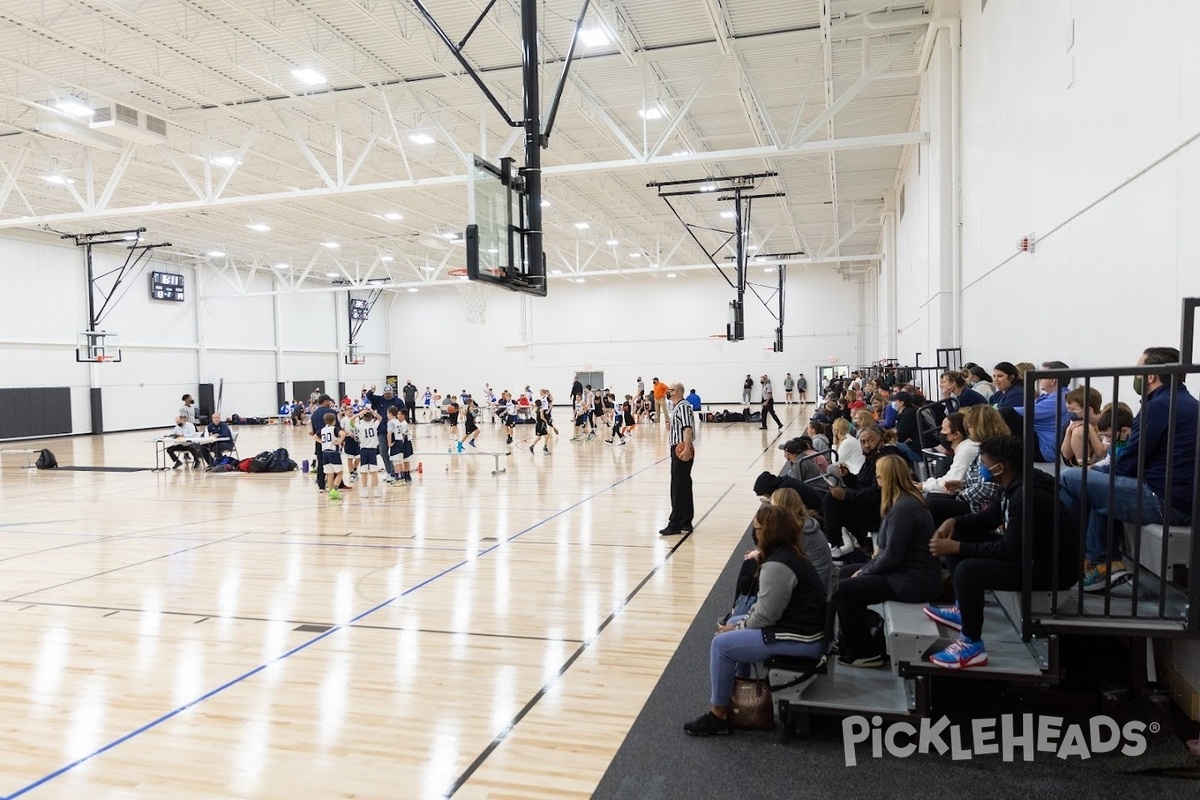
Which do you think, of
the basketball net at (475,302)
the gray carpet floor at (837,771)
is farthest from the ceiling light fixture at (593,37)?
the basketball net at (475,302)

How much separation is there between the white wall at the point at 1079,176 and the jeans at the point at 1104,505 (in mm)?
1424

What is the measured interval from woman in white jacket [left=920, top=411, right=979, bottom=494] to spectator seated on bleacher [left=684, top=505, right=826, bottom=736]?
7.20 feet

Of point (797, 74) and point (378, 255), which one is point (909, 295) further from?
point (378, 255)

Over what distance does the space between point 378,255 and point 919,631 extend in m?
31.4

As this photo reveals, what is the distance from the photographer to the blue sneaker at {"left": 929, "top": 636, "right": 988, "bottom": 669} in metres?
3.56

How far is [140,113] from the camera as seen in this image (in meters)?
13.4

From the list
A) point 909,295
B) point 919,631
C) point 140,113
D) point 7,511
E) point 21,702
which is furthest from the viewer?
point 909,295

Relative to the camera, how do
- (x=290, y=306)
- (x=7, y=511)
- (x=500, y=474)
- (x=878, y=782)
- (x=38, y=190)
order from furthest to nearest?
1. (x=290, y=306)
2. (x=38, y=190)
3. (x=500, y=474)
4. (x=7, y=511)
5. (x=878, y=782)

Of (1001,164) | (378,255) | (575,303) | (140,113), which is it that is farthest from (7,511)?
(575,303)

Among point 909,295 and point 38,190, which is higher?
point 38,190

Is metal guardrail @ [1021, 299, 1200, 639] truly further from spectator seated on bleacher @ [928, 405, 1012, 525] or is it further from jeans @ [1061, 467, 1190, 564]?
spectator seated on bleacher @ [928, 405, 1012, 525]

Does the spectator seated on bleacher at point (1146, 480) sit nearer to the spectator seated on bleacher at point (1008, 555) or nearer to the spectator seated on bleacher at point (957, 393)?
the spectator seated on bleacher at point (1008, 555)

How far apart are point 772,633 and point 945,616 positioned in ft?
3.14

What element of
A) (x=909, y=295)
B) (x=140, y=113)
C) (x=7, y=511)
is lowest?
(x=7, y=511)
